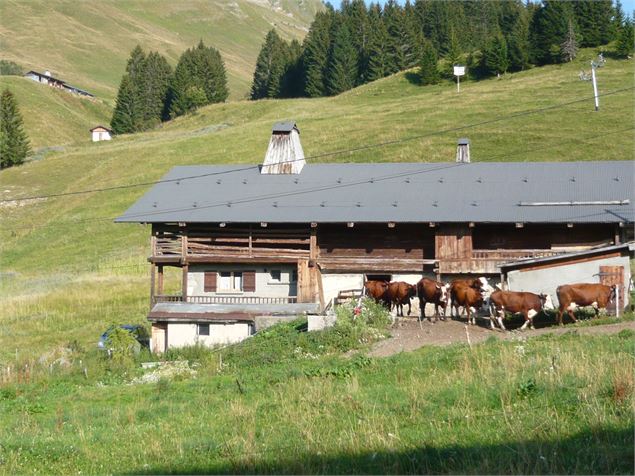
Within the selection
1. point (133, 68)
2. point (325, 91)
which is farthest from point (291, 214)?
point (133, 68)

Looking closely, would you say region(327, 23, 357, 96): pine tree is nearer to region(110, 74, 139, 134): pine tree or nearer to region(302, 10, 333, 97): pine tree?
region(302, 10, 333, 97): pine tree

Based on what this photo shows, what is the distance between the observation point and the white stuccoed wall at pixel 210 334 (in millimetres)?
34281

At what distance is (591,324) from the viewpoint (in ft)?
83.2

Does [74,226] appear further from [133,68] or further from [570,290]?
[133,68]

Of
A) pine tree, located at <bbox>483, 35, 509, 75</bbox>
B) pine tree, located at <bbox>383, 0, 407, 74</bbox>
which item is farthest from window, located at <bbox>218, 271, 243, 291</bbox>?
pine tree, located at <bbox>383, 0, 407, 74</bbox>

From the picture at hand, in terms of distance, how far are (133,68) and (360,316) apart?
408 ft

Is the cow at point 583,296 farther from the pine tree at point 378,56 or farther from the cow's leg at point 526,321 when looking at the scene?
the pine tree at point 378,56

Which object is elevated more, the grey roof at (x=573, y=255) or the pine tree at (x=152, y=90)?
the pine tree at (x=152, y=90)

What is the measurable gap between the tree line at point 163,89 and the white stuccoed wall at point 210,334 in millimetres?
95699

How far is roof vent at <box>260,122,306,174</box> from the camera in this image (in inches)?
1626

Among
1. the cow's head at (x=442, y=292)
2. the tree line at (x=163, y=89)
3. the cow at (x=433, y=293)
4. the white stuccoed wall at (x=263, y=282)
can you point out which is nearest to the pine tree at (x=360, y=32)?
the tree line at (x=163, y=89)

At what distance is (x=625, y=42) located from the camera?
310ft

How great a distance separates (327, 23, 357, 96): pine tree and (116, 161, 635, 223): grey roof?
274 ft

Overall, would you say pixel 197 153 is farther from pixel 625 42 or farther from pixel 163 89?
pixel 163 89
